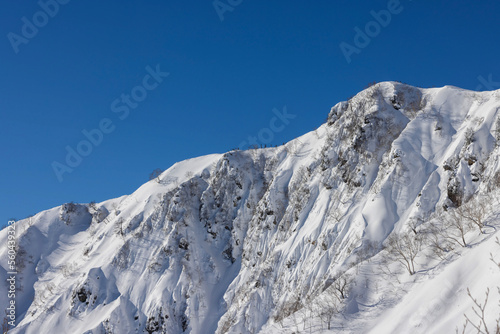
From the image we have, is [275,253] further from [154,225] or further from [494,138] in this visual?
[494,138]

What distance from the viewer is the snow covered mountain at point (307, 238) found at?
32469mm

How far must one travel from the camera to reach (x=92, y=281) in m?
62.8

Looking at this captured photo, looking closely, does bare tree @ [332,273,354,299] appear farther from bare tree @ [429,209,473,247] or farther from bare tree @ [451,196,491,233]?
bare tree @ [451,196,491,233]

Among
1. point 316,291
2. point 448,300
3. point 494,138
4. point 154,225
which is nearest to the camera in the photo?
point 448,300

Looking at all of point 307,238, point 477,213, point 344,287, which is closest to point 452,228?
point 477,213

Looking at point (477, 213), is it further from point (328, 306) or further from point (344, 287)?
point (328, 306)

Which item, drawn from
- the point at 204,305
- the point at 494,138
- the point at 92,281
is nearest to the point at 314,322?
the point at 204,305

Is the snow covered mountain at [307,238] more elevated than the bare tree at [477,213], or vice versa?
the snow covered mountain at [307,238]

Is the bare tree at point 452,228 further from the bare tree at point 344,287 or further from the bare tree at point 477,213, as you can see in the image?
the bare tree at point 344,287

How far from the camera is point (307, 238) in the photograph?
2125 inches

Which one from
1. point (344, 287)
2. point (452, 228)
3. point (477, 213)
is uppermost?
point (344, 287)

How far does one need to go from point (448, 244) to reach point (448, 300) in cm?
816

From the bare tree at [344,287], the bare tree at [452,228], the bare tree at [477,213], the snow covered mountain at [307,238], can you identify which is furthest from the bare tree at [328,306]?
the bare tree at [477,213]

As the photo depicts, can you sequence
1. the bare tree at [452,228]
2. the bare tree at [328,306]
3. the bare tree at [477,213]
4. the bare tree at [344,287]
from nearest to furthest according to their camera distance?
the bare tree at [477,213], the bare tree at [452,228], the bare tree at [328,306], the bare tree at [344,287]
